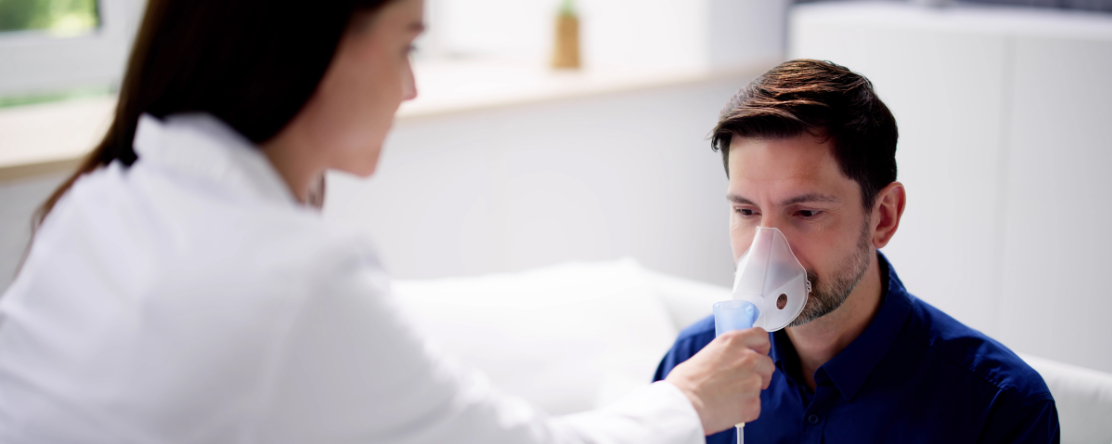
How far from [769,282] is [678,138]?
6.28ft

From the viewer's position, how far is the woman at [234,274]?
2.82 feet

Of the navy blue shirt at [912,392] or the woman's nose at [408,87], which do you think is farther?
the navy blue shirt at [912,392]

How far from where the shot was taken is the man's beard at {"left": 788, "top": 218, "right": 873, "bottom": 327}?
53.3 inches

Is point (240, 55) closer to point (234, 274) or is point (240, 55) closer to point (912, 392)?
point (234, 274)

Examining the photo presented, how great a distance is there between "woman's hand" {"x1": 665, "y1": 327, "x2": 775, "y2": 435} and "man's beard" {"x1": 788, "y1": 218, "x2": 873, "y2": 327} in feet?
0.70

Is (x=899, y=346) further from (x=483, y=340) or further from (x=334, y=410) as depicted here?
(x=483, y=340)

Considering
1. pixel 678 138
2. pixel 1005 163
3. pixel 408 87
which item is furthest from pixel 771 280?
pixel 678 138

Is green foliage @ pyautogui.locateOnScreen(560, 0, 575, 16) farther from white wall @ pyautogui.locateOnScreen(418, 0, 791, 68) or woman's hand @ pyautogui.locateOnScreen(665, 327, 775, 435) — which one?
woman's hand @ pyautogui.locateOnScreen(665, 327, 775, 435)

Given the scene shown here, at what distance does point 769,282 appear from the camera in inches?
51.0

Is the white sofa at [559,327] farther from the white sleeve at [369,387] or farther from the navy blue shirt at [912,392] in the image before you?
the white sleeve at [369,387]

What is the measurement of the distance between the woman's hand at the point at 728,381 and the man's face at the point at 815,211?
A: 0.74ft

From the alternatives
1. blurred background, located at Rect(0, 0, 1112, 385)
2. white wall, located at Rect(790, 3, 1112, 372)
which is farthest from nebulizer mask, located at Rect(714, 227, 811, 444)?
white wall, located at Rect(790, 3, 1112, 372)

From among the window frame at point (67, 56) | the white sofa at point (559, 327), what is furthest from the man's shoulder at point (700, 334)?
the window frame at point (67, 56)

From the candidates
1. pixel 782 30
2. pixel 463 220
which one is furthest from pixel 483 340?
pixel 782 30
